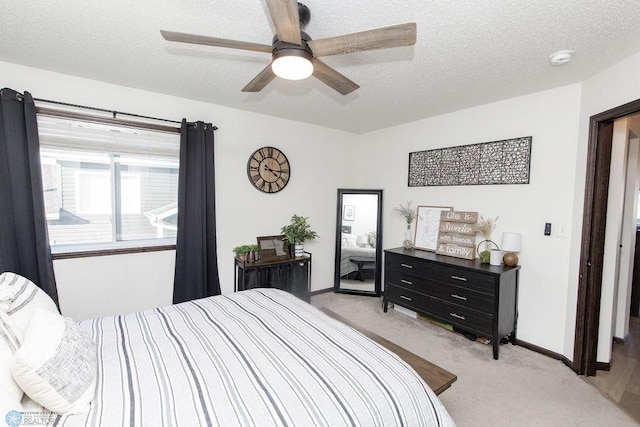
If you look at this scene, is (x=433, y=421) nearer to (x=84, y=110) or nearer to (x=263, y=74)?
(x=263, y=74)

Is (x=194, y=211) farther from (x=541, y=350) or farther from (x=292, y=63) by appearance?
(x=541, y=350)

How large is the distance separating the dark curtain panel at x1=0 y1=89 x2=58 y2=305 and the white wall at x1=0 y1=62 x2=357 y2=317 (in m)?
0.19

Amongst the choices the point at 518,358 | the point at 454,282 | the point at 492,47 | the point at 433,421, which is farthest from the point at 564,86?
the point at 433,421

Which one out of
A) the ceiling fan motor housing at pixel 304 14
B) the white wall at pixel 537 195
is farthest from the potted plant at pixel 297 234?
the ceiling fan motor housing at pixel 304 14

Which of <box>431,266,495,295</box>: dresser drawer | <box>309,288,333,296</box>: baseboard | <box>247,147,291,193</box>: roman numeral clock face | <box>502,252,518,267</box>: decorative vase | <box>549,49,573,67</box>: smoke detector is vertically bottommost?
<box>309,288,333,296</box>: baseboard

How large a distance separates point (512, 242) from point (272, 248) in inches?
103

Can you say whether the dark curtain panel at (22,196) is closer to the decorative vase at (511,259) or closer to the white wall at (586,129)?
the decorative vase at (511,259)

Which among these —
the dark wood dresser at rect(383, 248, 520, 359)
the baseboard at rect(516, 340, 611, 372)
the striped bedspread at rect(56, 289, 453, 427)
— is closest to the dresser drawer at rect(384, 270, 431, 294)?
the dark wood dresser at rect(383, 248, 520, 359)

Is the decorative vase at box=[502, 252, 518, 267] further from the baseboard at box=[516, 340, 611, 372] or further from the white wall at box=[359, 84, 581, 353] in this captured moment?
the baseboard at box=[516, 340, 611, 372]

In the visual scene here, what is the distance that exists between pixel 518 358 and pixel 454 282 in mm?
824

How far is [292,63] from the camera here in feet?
4.87

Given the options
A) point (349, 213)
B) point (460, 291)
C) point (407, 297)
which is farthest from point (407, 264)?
point (349, 213)

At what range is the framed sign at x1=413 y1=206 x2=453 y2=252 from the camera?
3.52m

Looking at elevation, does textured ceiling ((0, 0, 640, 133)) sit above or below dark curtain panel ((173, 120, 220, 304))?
above
